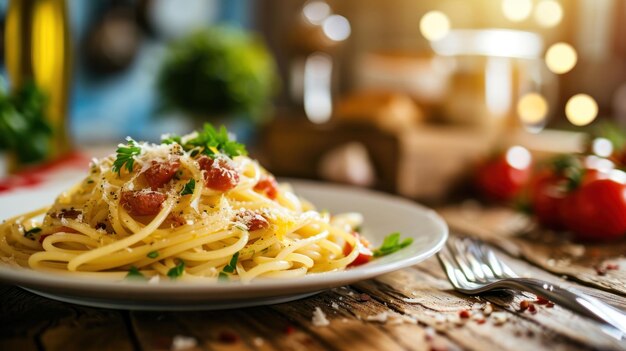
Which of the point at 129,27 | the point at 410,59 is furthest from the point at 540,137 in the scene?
the point at 129,27

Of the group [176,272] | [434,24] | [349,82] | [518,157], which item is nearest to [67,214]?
[176,272]

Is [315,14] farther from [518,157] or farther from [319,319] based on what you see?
[319,319]

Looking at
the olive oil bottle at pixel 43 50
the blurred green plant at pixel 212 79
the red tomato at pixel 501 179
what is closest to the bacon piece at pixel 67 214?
the olive oil bottle at pixel 43 50

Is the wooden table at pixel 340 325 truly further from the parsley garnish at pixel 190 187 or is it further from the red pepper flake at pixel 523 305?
the parsley garnish at pixel 190 187

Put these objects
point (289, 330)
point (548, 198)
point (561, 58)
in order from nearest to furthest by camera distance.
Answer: point (289, 330), point (548, 198), point (561, 58)

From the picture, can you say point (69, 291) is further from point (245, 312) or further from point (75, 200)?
point (75, 200)

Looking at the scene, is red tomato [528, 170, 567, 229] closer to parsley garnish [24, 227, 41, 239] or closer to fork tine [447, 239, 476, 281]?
fork tine [447, 239, 476, 281]

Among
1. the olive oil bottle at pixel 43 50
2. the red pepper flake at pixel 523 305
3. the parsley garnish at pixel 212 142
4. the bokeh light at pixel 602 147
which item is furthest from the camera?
the olive oil bottle at pixel 43 50
